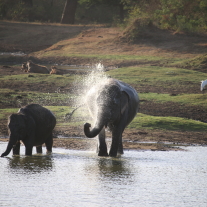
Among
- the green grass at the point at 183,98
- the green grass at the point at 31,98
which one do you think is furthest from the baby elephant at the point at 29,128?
the green grass at the point at 183,98

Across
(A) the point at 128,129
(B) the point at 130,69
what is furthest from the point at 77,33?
(A) the point at 128,129

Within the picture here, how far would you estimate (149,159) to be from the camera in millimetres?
10453

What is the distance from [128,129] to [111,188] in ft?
21.8

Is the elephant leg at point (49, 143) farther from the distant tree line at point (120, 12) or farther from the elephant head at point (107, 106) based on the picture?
the distant tree line at point (120, 12)

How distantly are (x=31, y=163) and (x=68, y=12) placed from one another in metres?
44.9

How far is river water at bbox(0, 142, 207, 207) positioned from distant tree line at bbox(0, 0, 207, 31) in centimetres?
3049

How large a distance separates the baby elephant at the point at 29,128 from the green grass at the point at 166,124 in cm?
396

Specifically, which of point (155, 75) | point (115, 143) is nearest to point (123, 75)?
point (155, 75)

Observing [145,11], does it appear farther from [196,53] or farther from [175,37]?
[196,53]

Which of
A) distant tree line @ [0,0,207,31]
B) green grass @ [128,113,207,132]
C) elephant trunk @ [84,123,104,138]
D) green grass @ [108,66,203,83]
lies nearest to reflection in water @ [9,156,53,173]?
elephant trunk @ [84,123,104,138]

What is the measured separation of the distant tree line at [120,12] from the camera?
133ft

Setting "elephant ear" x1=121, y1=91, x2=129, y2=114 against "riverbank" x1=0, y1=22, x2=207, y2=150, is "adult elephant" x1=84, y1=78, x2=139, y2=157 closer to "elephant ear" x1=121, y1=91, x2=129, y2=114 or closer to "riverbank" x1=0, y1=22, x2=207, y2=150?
"elephant ear" x1=121, y1=91, x2=129, y2=114

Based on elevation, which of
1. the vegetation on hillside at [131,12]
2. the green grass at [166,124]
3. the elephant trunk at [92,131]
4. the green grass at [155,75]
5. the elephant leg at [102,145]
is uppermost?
the vegetation on hillside at [131,12]

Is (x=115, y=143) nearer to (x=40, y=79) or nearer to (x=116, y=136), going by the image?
(x=116, y=136)
